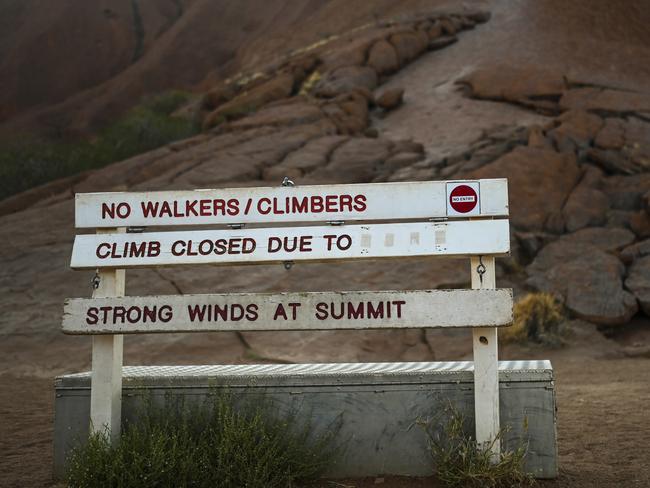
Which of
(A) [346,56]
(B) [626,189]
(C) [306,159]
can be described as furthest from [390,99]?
(B) [626,189]

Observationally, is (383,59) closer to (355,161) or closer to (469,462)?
(355,161)

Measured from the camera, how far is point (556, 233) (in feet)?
57.8

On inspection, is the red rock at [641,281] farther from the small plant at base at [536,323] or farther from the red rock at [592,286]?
the small plant at base at [536,323]

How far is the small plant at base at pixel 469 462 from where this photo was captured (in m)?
5.64

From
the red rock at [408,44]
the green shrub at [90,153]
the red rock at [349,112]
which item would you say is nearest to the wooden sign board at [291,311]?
the red rock at [349,112]

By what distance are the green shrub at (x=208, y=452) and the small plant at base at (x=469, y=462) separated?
2.81 feet

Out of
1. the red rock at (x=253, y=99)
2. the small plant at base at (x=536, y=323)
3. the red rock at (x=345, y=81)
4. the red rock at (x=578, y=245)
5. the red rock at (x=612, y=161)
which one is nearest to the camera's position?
the small plant at base at (x=536, y=323)

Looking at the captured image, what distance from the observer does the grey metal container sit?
602 cm

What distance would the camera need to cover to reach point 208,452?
5.84 m

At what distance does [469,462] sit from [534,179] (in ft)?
45.0

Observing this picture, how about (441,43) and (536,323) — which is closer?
(536,323)

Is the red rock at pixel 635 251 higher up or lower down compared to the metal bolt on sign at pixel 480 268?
higher up

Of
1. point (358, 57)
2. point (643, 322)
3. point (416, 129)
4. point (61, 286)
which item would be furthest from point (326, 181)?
point (358, 57)

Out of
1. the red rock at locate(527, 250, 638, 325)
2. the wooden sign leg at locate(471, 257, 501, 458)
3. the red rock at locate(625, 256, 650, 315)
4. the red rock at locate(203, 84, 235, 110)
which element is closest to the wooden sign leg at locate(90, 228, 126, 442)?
the wooden sign leg at locate(471, 257, 501, 458)
